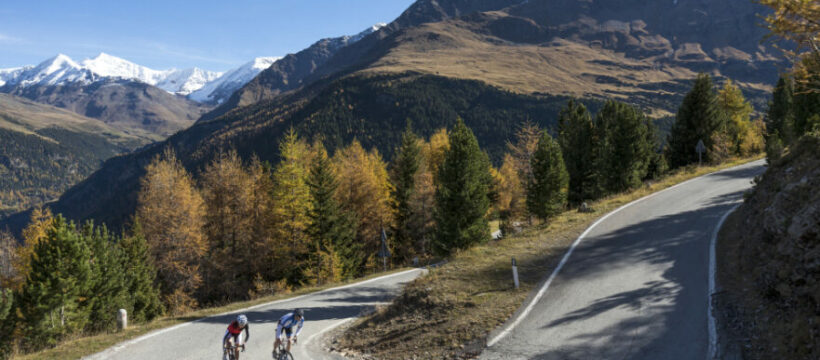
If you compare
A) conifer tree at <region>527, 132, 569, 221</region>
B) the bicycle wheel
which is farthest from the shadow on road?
conifer tree at <region>527, 132, 569, 221</region>

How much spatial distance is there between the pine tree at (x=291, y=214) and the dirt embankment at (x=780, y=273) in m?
29.6

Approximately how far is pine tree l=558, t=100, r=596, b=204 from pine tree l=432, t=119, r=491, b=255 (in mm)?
16958

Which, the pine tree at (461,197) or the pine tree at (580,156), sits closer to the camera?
the pine tree at (461,197)

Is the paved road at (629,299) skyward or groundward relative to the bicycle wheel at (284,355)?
skyward

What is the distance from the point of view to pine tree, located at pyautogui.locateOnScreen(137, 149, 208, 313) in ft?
115

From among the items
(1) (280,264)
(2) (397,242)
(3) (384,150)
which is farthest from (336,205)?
(3) (384,150)

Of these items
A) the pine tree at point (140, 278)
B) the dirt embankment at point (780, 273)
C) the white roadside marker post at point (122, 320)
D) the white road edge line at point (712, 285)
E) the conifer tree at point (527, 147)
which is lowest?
the pine tree at point (140, 278)

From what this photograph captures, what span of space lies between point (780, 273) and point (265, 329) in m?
15.4

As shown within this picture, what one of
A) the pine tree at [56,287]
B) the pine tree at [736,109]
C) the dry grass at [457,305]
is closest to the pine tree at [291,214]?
the pine tree at [56,287]

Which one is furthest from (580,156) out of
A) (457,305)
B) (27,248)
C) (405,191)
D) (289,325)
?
(27,248)

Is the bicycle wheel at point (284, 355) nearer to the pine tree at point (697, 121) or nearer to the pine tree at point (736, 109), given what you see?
the pine tree at point (697, 121)

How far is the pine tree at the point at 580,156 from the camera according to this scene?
4175 cm

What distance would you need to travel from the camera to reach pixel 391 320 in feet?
44.8

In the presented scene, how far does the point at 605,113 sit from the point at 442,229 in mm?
24573
